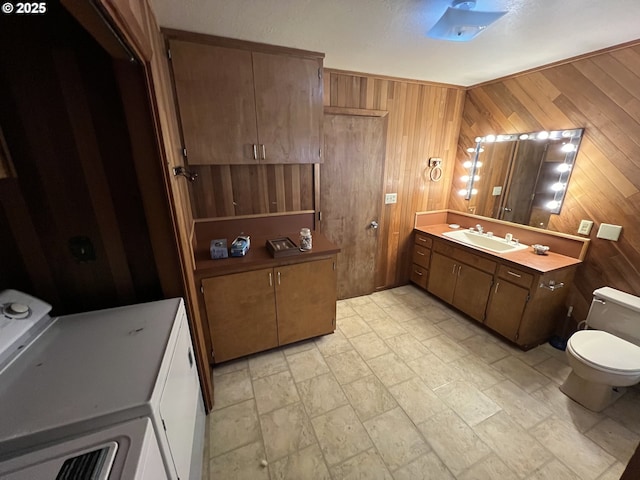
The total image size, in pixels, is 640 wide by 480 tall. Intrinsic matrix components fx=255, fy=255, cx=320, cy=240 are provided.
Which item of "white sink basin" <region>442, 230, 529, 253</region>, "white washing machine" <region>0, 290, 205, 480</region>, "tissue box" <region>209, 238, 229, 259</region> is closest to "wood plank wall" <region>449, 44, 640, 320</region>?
"white sink basin" <region>442, 230, 529, 253</region>

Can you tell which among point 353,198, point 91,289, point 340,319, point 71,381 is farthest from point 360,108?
point 71,381

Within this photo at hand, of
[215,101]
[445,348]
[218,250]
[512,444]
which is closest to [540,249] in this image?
[445,348]

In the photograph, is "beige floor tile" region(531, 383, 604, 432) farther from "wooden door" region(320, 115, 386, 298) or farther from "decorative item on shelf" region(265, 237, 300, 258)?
"decorative item on shelf" region(265, 237, 300, 258)

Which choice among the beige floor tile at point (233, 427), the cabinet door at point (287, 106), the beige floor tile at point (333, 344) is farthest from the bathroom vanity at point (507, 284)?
the beige floor tile at point (233, 427)

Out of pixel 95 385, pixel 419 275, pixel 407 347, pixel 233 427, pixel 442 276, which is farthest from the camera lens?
pixel 419 275

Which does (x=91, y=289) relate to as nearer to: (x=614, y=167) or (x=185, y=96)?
(x=185, y=96)

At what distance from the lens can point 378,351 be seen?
226 centimetres

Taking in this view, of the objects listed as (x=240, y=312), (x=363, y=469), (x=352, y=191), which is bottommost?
(x=363, y=469)

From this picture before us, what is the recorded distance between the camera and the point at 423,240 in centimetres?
307

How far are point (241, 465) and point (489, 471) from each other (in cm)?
136

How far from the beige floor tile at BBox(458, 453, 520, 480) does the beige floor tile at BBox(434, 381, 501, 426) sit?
22 cm

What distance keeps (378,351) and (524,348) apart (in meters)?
1.28

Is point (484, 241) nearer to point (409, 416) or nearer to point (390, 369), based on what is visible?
point (390, 369)

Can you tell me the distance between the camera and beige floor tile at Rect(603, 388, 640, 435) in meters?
1.63
